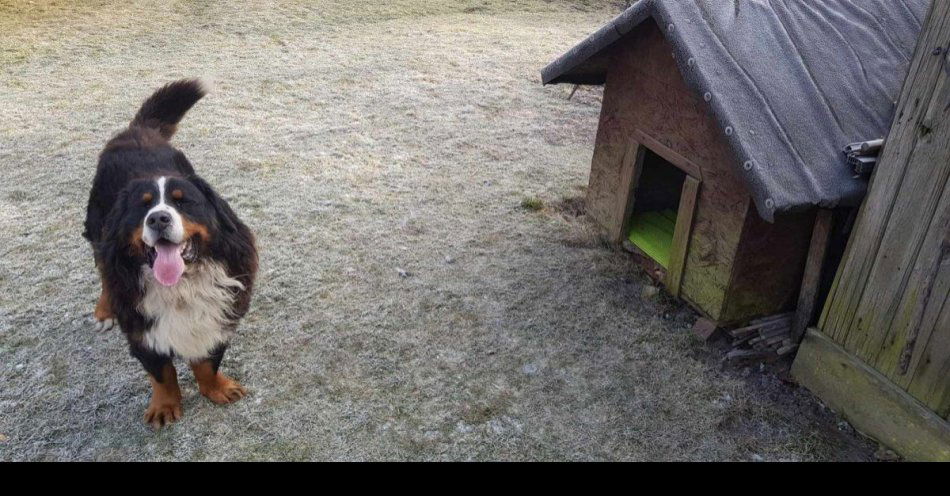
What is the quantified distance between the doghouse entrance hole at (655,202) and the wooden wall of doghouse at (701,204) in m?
0.29

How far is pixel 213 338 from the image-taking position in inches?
115

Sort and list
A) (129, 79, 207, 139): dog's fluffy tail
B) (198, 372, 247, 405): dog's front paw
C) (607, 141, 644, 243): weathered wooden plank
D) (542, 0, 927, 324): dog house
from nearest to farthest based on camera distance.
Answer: (542, 0, 927, 324): dog house < (198, 372, 247, 405): dog's front paw < (129, 79, 207, 139): dog's fluffy tail < (607, 141, 644, 243): weathered wooden plank

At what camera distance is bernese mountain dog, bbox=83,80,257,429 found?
2.68 metres

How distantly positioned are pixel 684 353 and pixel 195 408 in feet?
7.76

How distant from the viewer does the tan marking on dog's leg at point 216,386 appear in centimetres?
308

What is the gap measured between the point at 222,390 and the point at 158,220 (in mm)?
969

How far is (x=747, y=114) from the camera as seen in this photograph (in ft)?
9.95

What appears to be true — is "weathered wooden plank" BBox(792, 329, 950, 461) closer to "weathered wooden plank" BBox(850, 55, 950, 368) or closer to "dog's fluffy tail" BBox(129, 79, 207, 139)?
"weathered wooden plank" BBox(850, 55, 950, 368)

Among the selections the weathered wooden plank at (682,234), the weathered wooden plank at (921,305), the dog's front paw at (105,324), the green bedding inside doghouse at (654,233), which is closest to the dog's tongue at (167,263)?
the dog's front paw at (105,324)

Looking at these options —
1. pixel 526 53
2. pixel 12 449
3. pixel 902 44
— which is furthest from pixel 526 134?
pixel 12 449

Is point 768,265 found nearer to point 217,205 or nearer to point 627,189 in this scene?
point 627,189

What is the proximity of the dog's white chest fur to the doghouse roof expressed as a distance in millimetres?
2215

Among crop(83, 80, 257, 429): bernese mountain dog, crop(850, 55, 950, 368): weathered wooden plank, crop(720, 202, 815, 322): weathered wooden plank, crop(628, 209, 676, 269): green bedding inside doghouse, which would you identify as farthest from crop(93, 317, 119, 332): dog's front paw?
crop(850, 55, 950, 368): weathered wooden plank

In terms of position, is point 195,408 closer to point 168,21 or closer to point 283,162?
point 283,162
